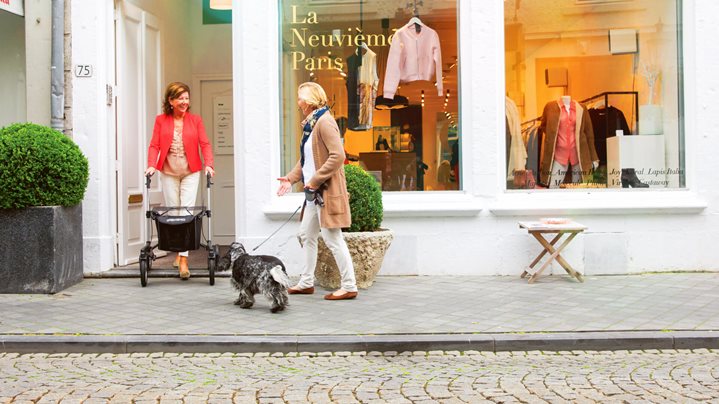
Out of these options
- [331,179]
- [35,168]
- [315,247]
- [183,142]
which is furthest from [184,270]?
[331,179]

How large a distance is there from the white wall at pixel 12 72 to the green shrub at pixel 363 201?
4233mm

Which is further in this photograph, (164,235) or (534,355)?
(164,235)

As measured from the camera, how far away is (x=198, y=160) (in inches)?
369

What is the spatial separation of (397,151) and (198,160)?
7.81 feet

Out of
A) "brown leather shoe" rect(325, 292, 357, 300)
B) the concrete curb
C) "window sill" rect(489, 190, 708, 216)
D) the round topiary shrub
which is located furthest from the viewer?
"window sill" rect(489, 190, 708, 216)

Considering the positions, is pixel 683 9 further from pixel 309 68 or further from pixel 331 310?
pixel 331 310

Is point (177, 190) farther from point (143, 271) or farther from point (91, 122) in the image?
point (91, 122)

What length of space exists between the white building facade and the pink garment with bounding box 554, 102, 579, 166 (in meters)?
0.41

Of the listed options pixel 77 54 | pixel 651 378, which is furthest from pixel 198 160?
pixel 651 378

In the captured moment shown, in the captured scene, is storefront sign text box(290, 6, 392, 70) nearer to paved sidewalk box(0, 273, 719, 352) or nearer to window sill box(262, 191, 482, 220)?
window sill box(262, 191, 482, 220)

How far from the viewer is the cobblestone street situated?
4744 millimetres

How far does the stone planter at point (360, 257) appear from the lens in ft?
27.2

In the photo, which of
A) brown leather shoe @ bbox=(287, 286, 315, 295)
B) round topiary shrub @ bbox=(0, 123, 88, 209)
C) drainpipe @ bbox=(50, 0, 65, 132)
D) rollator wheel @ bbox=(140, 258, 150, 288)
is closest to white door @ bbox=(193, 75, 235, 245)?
drainpipe @ bbox=(50, 0, 65, 132)

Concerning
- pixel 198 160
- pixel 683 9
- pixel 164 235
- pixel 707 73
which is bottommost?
pixel 164 235
